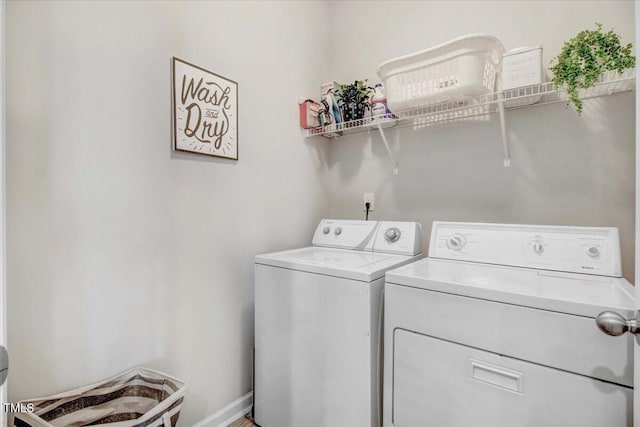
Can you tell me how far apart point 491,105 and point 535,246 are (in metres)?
0.79

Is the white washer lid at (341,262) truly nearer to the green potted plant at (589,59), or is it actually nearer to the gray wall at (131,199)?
the gray wall at (131,199)

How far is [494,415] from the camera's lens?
983 mm

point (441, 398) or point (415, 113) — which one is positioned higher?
point (415, 113)

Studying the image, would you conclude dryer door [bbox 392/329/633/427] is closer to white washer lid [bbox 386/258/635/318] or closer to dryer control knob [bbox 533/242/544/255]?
white washer lid [bbox 386/258/635/318]

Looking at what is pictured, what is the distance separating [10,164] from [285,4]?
1.70 meters

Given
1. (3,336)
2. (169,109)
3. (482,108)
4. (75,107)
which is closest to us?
(3,336)

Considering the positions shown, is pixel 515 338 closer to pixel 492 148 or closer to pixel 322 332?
pixel 322 332

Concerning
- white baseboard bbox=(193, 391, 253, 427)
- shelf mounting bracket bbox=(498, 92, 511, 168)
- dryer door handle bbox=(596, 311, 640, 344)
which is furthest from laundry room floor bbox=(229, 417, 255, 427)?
shelf mounting bracket bbox=(498, 92, 511, 168)

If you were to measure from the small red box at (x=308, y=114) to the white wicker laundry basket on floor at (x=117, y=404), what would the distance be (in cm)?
158

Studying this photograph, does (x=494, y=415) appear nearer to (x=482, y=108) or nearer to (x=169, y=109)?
(x=482, y=108)

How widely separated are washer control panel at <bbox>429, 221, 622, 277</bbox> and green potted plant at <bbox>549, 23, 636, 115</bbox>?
53cm

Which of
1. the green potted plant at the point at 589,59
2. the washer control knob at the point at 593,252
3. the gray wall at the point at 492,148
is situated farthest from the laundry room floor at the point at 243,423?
the green potted plant at the point at 589,59

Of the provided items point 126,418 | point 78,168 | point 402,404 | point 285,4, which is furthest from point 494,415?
point 285,4

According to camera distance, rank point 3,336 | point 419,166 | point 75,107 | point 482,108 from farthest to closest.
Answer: point 419,166
point 482,108
point 75,107
point 3,336
